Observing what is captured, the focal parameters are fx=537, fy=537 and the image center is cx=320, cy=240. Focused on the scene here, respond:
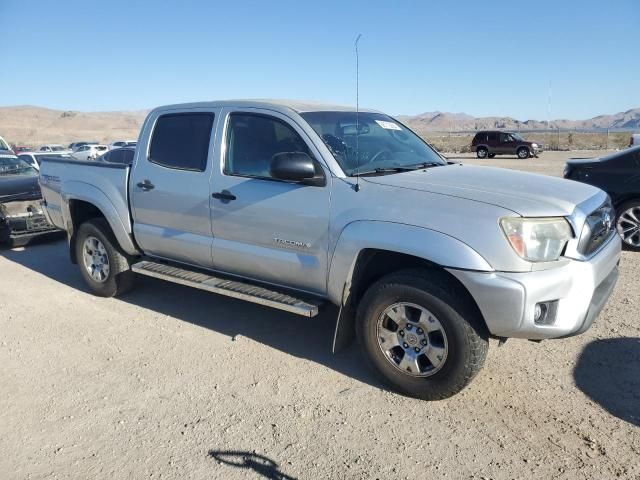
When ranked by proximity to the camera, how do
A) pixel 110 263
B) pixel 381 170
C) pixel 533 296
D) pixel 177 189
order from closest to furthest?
pixel 533 296 → pixel 381 170 → pixel 177 189 → pixel 110 263

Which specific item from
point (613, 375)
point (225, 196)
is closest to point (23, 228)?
point (225, 196)

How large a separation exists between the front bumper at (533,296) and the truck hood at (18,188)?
24.3 feet

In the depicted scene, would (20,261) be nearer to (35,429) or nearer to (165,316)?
(165,316)

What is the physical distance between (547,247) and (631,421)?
3.88 feet

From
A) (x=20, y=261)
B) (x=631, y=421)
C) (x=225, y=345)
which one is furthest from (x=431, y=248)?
(x=20, y=261)

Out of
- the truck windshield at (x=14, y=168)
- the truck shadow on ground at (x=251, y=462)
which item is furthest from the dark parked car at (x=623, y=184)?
the truck windshield at (x=14, y=168)

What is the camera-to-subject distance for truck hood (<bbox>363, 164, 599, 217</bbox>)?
3256 millimetres

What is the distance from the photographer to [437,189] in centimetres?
351

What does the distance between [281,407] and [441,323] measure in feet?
3.87

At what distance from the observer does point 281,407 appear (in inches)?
139

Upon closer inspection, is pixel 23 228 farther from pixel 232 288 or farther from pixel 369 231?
pixel 369 231

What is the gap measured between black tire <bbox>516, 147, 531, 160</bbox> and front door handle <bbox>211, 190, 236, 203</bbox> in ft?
105

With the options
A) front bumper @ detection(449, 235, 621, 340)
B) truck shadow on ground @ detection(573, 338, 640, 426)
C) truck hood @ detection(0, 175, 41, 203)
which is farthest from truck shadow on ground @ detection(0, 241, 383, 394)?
truck hood @ detection(0, 175, 41, 203)

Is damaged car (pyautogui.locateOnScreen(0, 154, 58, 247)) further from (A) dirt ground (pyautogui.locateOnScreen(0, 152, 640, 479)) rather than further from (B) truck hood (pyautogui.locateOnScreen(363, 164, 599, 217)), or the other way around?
(B) truck hood (pyautogui.locateOnScreen(363, 164, 599, 217))
